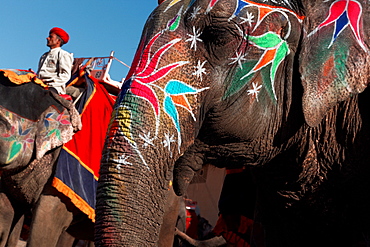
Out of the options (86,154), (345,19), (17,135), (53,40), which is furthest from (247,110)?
(53,40)

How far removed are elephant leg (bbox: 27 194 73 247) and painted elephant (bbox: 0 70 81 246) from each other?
9.1 inches

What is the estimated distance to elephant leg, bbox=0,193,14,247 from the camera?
3691 mm

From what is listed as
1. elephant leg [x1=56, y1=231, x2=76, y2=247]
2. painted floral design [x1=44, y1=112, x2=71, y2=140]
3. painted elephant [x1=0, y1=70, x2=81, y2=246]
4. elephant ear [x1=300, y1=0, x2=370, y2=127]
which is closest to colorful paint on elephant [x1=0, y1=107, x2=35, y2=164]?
painted elephant [x1=0, y1=70, x2=81, y2=246]

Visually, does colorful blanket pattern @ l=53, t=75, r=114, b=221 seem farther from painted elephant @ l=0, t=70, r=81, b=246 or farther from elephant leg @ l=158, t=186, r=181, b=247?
elephant leg @ l=158, t=186, r=181, b=247

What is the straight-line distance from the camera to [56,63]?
168 inches

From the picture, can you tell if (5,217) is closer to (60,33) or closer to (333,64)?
(60,33)

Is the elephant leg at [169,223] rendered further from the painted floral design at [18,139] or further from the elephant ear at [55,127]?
the painted floral design at [18,139]

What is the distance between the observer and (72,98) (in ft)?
13.4

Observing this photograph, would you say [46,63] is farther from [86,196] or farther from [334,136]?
[334,136]

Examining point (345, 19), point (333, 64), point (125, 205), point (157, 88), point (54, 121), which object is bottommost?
point (125, 205)

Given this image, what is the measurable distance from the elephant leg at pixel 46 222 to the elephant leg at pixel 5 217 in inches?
16.7

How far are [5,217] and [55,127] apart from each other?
2.61 feet

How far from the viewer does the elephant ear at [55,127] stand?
3.56 m

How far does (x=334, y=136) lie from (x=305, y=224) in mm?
374
